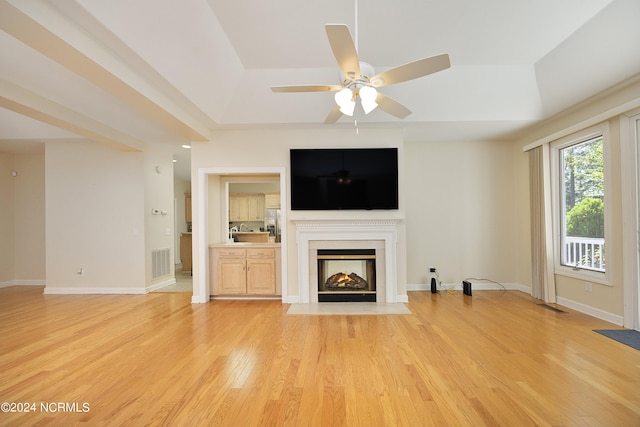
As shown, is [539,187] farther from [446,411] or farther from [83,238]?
[83,238]

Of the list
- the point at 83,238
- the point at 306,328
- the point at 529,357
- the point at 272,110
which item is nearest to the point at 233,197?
the point at 83,238

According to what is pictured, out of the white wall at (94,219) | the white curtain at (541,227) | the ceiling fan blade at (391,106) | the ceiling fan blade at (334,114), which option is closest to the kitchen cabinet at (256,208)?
the white wall at (94,219)

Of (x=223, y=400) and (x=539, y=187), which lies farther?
(x=539, y=187)

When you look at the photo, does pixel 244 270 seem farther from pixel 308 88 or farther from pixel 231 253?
pixel 308 88

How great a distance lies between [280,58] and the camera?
3830 millimetres

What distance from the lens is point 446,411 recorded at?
203 cm

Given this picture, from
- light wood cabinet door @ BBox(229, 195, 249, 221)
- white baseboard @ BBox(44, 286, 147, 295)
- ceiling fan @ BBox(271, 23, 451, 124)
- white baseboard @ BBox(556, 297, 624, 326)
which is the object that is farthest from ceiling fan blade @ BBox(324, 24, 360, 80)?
light wood cabinet door @ BBox(229, 195, 249, 221)

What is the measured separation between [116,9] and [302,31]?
5.58 feet

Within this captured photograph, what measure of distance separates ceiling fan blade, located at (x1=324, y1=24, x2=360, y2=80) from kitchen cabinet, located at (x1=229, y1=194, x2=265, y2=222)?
7239 millimetres

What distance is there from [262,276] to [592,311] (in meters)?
4.46

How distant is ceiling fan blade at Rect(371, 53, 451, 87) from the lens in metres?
2.09

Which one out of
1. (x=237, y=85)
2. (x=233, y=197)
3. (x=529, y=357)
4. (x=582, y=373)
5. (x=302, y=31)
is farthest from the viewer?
(x=233, y=197)

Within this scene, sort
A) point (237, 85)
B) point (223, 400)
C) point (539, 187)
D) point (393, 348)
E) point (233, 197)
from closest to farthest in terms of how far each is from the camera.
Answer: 1. point (223, 400)
2. point (393, 348)
3. point (237, 85)
4. point (539, 187)
5. point (233, 197)

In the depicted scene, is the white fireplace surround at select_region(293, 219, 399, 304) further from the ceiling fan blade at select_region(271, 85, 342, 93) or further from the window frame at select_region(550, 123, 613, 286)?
the ceiling fan blade at select_region(271, 85, 342, 93)
